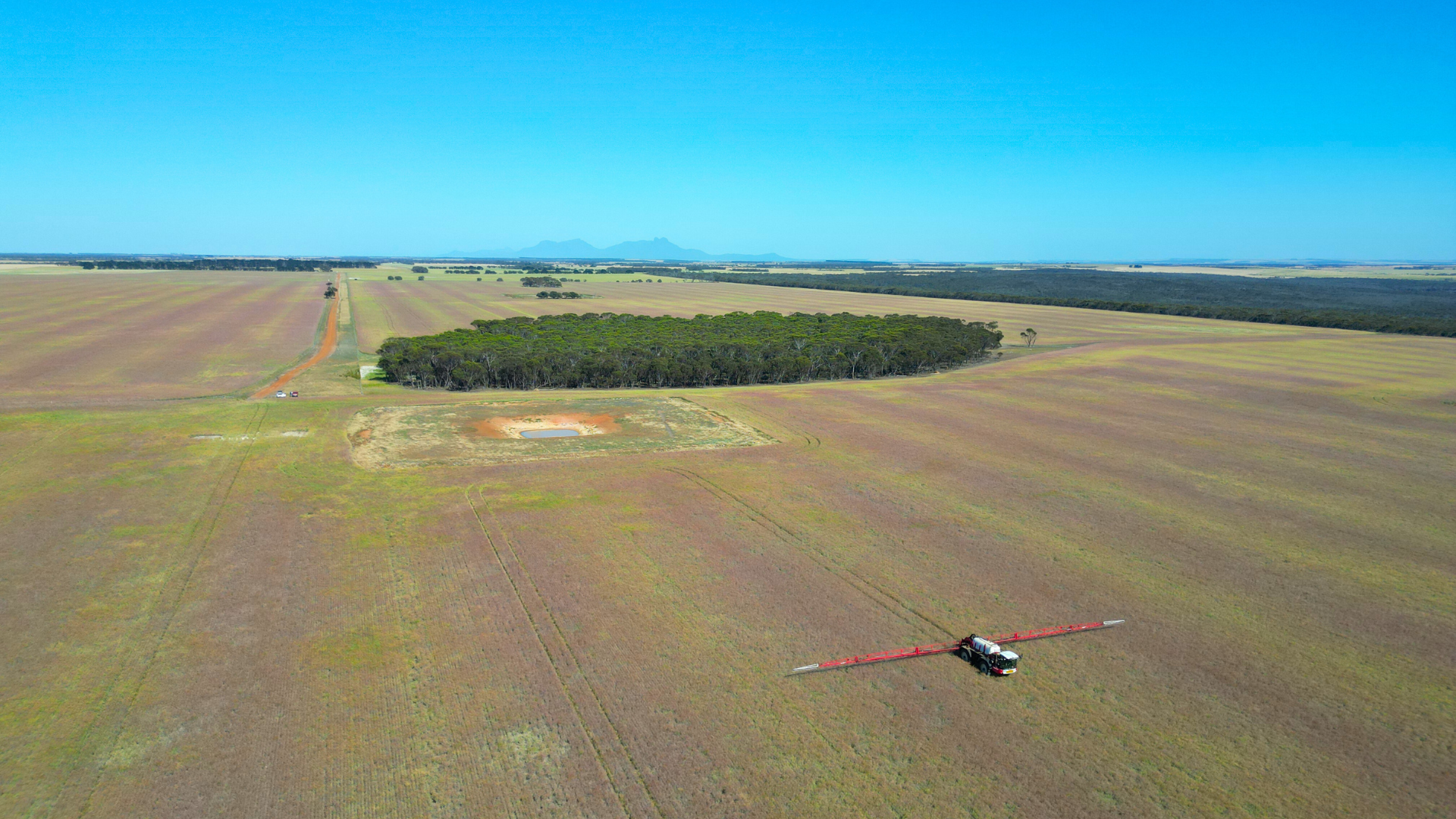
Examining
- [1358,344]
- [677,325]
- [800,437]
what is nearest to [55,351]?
[677,325]

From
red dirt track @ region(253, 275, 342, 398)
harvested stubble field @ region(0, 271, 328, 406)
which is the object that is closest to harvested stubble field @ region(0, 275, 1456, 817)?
red dirt track @ region(253, 275, 342, 398)

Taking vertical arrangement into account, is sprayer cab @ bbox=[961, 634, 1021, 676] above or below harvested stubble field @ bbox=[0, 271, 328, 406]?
below

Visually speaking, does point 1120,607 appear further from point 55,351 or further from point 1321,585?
point 55,351

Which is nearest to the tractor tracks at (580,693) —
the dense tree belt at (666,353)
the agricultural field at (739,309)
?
the dense tree belt at (666,353)

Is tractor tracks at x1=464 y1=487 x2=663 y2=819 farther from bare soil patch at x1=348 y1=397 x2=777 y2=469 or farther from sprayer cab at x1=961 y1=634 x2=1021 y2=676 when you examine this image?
bare soil patch at x1=348 y1=397 x2=777 y2=469

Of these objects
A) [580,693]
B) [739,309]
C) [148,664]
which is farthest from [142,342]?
[739,309]

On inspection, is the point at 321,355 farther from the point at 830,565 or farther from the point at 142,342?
the point at 830,565
